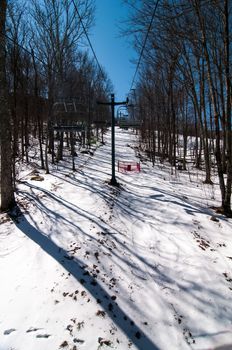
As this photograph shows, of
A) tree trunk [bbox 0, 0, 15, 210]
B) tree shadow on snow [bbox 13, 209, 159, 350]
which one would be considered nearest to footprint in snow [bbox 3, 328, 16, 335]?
tree shadow on snow [bbox 13, 209, 159, 350]

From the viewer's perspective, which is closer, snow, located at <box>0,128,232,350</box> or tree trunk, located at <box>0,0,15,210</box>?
snow, located at <box>0,128,232,350</box>

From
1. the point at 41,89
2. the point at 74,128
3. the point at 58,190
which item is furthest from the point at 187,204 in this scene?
the point at 41,89

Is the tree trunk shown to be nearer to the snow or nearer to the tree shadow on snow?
the snow

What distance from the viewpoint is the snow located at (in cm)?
289

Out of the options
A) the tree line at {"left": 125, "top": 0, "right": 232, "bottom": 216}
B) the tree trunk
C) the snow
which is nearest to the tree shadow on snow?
the snow

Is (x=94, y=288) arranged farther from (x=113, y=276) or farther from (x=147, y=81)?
(x=147, y=81)

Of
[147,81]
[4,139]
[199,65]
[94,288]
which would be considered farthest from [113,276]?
[147,81]

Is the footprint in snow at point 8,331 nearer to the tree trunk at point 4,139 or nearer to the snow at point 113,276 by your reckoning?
the snow at point 113,276

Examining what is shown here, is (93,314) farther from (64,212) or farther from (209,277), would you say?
(64,212)

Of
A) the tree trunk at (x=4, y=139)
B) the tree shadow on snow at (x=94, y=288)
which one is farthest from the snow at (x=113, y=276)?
the tree trunk at (x=4, y=139)

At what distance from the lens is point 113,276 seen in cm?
385

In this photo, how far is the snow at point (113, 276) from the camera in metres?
2.89

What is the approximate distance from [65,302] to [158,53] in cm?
1124

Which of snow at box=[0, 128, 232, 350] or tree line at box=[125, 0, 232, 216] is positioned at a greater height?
tree line at box=[125, 0, 232, 216]
